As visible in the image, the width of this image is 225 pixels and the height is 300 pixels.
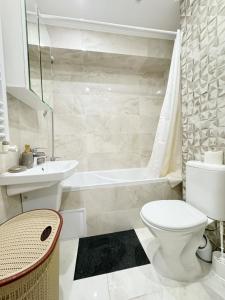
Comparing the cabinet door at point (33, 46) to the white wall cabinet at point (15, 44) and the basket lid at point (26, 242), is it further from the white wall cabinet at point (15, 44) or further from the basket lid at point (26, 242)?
the basket lid at point (26, 242)

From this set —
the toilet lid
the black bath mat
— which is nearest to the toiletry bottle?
the black bath mat

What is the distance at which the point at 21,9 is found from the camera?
3.57ft

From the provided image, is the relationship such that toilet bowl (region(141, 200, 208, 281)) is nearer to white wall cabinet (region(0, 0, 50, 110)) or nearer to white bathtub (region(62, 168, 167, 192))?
white bathtub (region(62, 168, 167, 192))

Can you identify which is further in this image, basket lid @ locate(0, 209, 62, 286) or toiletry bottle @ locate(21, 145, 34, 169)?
toiletry bottle @ locate(21, 145, 34, 169)

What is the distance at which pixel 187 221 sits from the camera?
988 millimetres

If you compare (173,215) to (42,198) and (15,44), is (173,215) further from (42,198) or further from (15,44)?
(15,44)

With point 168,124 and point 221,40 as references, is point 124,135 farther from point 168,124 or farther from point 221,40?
point 221,40

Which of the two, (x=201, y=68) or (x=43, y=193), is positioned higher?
(x=201, y=68)

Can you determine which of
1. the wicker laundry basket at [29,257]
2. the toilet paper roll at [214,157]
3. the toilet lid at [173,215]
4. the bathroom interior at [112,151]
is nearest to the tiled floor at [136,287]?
the bathroom interior at [112,151]

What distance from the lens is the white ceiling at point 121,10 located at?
1545 millimetres

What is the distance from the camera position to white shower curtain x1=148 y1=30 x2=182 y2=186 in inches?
62.6

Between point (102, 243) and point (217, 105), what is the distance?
1.55 meters

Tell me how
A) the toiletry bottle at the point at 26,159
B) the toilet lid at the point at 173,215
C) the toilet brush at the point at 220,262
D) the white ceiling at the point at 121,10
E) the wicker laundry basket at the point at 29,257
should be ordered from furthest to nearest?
the white ceiling at the point at 121,10 < the toiletry bottle at the point at 26,159 < the toilet brush at the point at 220,262 < the toilet lid at the point at 173,215 < the wicker laundry basket at the point at 29,257

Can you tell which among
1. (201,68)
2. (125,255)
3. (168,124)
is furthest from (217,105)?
(125,255)
